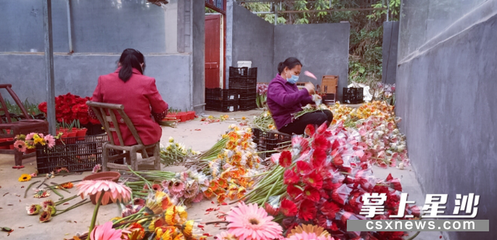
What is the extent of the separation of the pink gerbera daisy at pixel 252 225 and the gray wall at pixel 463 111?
2.98 ft

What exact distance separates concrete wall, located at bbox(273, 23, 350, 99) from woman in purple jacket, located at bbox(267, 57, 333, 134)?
38.1ft

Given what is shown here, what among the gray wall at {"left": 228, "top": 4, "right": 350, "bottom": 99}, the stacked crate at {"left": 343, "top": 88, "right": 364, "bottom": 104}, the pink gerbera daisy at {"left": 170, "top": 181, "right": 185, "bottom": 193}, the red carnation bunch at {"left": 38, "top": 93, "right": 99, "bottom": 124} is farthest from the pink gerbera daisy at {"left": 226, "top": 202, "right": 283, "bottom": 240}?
the stacked crate at {"left": 343, "top": 88, "right": 364, "bottom": 104}

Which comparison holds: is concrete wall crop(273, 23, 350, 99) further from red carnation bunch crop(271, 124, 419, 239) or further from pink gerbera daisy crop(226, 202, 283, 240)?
pink gerbera daisy crop(226, 202, 283, 240)

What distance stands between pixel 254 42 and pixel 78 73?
6.73m

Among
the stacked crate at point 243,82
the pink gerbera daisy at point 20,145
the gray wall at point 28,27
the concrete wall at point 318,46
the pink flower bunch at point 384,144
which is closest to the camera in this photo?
the pink gerbera daisy at point 20,145

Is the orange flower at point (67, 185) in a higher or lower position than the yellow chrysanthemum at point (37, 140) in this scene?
lower

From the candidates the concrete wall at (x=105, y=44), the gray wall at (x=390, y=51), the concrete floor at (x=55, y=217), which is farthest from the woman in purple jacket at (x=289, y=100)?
the gray wall at (x=390, y=51)

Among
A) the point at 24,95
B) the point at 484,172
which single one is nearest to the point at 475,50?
the point at 484,172

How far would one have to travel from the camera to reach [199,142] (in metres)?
5.90

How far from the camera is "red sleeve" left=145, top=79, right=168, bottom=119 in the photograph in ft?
11.5

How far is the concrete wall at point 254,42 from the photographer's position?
1258 centimetres

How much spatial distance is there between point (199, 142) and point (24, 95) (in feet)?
20.1

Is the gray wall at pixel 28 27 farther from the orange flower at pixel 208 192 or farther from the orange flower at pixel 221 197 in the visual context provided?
the orange flower at pixel 221 197

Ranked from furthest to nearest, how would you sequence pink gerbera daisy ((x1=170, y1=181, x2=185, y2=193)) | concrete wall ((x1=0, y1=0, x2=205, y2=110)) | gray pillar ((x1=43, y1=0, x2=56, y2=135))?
concrete wall ((x1=0, y1=0, x2=205, y2=110)) → gray pillar ((x1=43, y1=0, x2=56, y2=135)) → pink gerbera daisy ((x1=170, y1=181, x2=185, y2=193))
